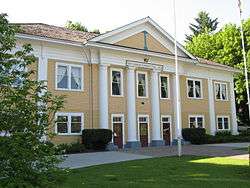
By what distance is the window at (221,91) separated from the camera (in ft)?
130

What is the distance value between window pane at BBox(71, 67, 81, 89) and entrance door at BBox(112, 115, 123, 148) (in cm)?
387

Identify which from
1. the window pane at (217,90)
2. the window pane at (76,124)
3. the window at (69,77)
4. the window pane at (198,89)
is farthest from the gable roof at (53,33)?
the window pane at (217,90)

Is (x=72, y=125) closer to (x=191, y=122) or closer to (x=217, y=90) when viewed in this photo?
(x=191, y=122)

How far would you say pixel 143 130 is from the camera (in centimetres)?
3203

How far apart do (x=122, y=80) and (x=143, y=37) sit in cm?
448

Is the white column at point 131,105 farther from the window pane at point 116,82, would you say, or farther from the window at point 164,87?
the window at point 164,87

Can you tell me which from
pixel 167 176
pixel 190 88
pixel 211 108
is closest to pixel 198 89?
pixel 190 88

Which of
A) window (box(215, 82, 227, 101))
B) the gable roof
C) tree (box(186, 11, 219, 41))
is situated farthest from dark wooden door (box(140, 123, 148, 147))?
tree (box(186, 11, 219, 41))

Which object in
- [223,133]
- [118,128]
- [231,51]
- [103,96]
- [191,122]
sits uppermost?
[231,51]

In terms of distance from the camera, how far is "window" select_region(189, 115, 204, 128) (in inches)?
1427

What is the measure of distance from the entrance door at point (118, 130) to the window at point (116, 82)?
6.15ft

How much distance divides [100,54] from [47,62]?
14.2 ft

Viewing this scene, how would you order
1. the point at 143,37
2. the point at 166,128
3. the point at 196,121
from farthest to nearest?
the point at 196,121 < the point at 166,128 < the point at 143,37

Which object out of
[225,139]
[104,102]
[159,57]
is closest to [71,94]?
[104,102]
